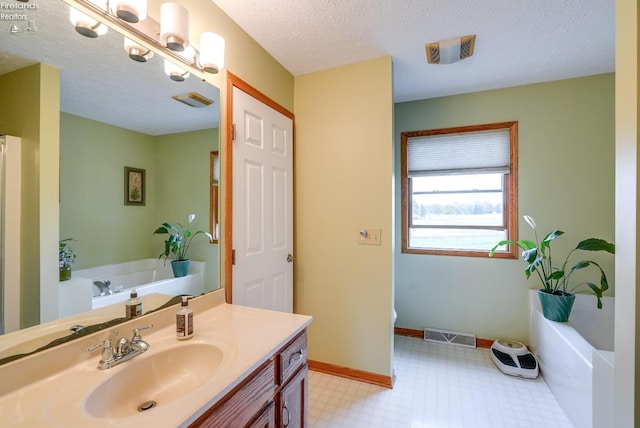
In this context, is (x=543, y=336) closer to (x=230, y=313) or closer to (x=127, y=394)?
(x=230, y=313)

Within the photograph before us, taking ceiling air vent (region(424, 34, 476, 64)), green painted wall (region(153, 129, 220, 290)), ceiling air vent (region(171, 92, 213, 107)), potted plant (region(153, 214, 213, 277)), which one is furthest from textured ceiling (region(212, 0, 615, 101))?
potted plant (region(153, 214, 213, 277))

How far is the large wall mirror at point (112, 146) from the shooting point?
2.79 feet

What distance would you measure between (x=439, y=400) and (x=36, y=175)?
2392 millimetres

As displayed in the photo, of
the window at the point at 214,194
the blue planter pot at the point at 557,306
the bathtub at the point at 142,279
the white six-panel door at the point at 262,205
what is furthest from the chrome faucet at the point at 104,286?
the blue planter pot at the point at 557,306

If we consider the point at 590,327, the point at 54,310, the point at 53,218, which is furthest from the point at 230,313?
the point at 590,327

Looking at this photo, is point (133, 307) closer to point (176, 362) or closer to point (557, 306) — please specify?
point (176, 362)

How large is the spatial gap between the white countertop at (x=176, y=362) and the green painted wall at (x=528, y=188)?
1927mm

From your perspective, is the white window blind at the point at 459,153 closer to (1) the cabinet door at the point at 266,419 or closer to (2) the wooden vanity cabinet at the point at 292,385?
(2) the wooden vanity cabinet at the point at 292,385

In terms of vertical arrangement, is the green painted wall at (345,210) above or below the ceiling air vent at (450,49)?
below

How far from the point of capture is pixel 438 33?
5.65ft

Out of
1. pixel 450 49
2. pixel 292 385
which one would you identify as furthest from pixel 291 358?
pixel 450 49

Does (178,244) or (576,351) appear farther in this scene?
(576,351)

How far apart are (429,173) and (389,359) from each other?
1744 millimetres

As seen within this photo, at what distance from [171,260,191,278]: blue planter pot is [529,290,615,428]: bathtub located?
1977 millimetres
